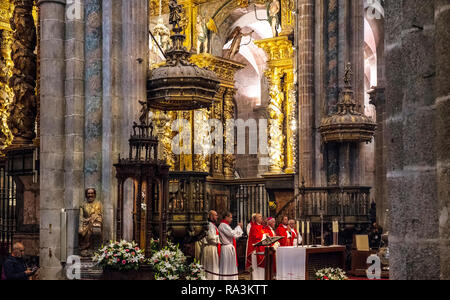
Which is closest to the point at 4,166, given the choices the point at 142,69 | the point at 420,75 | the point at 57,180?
the point at 57,180

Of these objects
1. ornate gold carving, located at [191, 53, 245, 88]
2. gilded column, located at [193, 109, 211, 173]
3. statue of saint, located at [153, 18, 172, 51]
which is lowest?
gilded column, located at [193, 109, 211, 173]

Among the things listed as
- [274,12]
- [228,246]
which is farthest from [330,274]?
[274,12]

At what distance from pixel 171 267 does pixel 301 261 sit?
351 cm

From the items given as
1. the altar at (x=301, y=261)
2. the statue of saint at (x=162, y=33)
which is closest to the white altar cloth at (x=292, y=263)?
the altar at (x=301, y=261)

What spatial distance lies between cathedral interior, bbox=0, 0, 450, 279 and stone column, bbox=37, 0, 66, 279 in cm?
2

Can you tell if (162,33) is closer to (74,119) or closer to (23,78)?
(23,78)

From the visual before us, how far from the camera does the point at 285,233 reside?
16.6 meters

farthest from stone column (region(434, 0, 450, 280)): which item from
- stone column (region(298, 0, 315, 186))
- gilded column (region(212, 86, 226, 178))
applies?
gilded column (region(212, 86, 226, 178))

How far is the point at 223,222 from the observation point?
15.7 meters

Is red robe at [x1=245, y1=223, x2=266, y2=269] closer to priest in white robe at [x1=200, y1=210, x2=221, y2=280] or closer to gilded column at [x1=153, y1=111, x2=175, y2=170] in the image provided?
priest in white robe at [x1=200, y1=210, x2=221, y2=280]

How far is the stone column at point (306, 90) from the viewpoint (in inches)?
756

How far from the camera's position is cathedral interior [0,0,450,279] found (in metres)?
4.79

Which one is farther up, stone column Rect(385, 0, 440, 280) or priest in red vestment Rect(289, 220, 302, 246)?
stone column Rect(385, 0, 440, 280)
